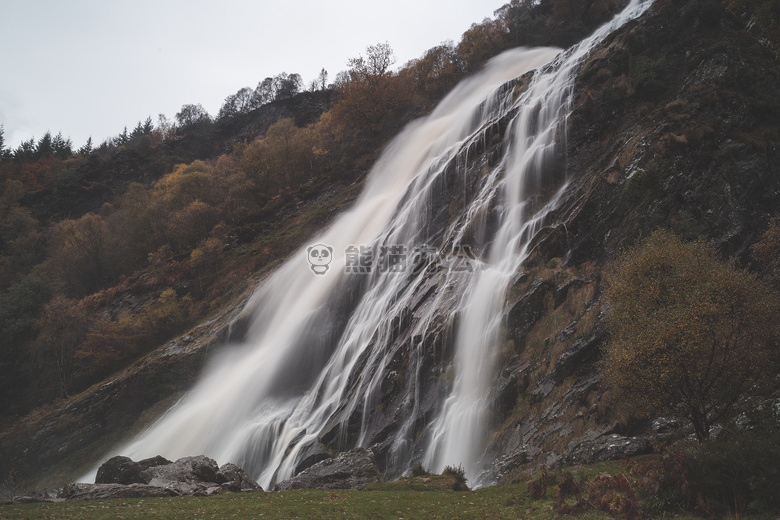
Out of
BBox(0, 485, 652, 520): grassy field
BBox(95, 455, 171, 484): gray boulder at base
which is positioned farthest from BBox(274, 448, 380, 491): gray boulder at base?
BBox(95, 455, 171, 484): gray boulder at base

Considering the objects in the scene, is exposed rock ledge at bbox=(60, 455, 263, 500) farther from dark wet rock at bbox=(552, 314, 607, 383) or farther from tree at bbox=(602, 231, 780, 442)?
tree at bbox=(602, 231, 780, 442)

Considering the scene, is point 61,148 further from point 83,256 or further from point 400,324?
point 400,324

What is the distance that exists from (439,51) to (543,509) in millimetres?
66184

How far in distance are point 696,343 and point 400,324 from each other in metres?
16.1

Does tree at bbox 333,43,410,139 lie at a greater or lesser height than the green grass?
greater

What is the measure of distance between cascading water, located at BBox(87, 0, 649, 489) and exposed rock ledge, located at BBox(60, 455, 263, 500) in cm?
494

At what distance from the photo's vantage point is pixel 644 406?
13820 mm

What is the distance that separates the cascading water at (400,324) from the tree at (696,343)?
26.5 ft

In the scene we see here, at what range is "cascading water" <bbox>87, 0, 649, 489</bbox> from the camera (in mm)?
22391

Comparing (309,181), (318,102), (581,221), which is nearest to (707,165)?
(581,221)

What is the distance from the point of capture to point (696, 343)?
1280cm

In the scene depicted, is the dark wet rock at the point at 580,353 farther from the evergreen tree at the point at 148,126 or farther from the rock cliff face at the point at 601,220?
the evergreen tree at the point at 148,126

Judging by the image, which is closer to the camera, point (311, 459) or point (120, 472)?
point (120, 472)

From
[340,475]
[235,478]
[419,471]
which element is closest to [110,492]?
[235,478]
